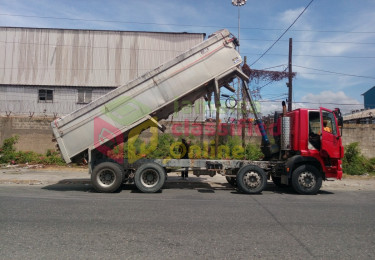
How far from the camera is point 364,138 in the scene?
16.9 metres

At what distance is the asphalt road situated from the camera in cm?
441

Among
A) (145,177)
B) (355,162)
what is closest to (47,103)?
(145,177)

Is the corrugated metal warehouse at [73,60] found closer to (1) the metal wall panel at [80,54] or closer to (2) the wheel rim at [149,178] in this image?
(1) the metal wall panel at [80,54]

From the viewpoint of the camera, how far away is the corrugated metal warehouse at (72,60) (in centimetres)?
2475

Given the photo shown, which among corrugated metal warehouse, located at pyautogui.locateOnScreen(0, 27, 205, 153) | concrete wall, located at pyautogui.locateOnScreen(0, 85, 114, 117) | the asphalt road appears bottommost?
the asphalt road

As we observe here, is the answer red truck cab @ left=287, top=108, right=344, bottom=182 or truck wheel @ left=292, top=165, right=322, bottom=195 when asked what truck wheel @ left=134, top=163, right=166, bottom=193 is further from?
truck wheel @ left=292, top=165, right=322, bottom=195

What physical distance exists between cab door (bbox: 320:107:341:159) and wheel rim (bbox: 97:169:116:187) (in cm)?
663

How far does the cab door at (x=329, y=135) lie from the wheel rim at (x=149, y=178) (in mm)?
5283

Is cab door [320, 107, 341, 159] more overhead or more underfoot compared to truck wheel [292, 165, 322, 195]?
more overhead

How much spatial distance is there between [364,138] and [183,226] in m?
14.9

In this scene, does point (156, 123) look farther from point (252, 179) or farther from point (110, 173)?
point (252, 179)

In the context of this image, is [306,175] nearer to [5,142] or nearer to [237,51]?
[237,51]

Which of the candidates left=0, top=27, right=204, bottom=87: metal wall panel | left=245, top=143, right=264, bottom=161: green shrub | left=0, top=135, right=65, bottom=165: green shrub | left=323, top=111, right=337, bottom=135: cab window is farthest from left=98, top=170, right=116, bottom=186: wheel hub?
left=0, top=27, right=204, bottom=87: metal wall panel

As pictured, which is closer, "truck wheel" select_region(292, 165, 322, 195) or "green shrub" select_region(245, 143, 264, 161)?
"truck wheel" select_region(292, 165, 322, 195)
